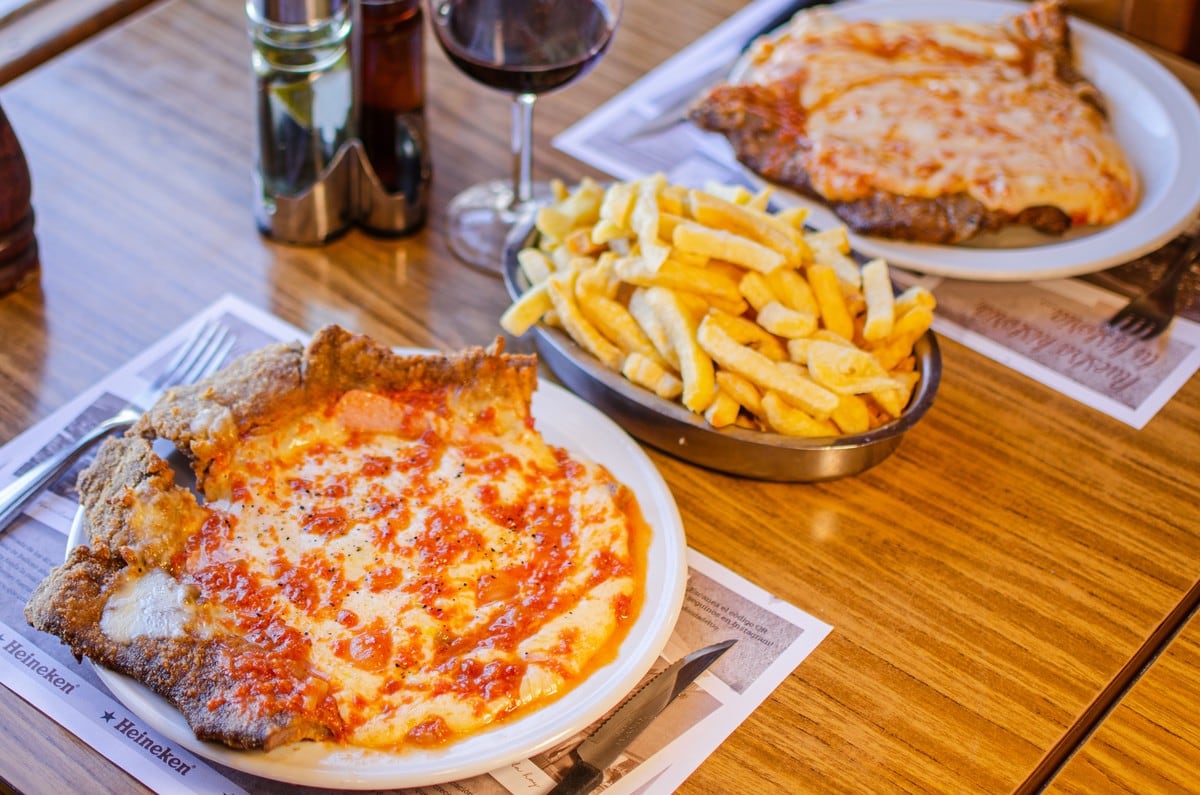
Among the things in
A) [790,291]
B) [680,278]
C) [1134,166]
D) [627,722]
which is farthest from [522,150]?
[1134,166]

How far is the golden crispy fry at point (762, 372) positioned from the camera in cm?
200

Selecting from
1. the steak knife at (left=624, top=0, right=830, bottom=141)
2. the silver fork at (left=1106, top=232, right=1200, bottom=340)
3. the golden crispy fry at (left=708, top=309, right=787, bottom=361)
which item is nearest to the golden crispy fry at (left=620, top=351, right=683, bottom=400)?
the golden crispy fry at (left=708, top=309, right=787, bottom=361)

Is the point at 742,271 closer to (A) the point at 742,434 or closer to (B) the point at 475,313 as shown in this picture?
(A) the point at 742,434

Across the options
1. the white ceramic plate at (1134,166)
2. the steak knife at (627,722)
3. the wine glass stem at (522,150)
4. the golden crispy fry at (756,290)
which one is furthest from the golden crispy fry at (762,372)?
the wine glass stem at (522,150)

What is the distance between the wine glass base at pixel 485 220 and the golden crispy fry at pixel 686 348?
0.59m

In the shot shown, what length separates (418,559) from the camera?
1824 mm

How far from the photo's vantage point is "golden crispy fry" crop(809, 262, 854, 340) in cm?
216

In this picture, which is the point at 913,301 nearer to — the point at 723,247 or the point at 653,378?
the point at 723,247

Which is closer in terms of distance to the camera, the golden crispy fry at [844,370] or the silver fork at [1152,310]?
the golden crispy fry at [844,370]

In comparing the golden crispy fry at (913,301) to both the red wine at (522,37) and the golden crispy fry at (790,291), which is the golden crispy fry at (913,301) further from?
the red wine at (522,37)

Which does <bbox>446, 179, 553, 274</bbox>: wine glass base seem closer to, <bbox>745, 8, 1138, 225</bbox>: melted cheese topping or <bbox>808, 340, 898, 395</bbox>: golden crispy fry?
<bbox>745, 8, 1138, 225</bbox>: melted cheese topping

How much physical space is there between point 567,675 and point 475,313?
1026 mm

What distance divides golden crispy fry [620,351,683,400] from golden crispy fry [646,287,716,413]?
3 cm

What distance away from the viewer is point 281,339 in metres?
2.41
